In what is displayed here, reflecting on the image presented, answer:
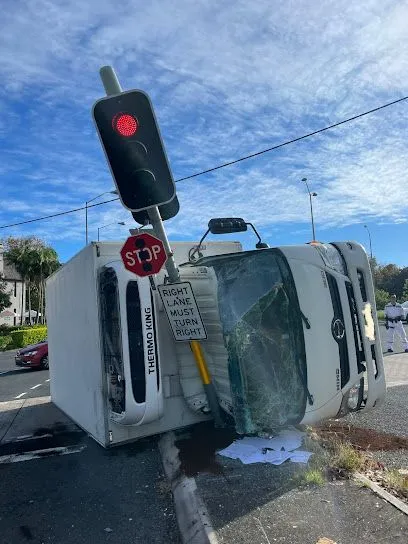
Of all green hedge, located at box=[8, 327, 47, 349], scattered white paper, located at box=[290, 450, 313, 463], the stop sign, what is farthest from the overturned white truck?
green hedge, located at box=[8, 327, 47, 349]

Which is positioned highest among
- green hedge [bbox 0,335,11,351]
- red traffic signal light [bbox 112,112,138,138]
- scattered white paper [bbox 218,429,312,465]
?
red traffic signal light [bbox 112,112,138,138]

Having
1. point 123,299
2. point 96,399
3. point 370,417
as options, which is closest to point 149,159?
point 123,299

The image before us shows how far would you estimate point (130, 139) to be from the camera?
397 centimetres

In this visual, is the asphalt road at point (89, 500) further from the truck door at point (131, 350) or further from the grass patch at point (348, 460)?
the grass patch at point (348, 460)

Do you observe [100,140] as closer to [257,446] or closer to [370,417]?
[257,446]

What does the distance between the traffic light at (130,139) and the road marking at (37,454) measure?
356 centimetres

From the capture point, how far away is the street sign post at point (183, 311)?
16.0ft

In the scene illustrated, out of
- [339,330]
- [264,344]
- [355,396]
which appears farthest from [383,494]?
[264,344]

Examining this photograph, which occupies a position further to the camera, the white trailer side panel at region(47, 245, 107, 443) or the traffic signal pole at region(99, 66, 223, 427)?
the white trailer side panel at region(47, 245, 107, 443)

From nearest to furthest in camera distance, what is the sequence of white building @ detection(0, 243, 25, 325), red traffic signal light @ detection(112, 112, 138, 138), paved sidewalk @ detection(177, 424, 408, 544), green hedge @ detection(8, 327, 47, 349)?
paved sidewalk @ detection(177, 424, 408, 544) → red traffic signal light @ detection(112, 112, 138, 138) → green hedge @ detection(8, 327, 47, 349) → white building @ detection(0, 243, 25, 325)

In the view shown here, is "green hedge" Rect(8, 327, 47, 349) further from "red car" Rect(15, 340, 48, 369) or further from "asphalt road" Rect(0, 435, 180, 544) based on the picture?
"asphalt road" Rect(0, 435, 180, 544)

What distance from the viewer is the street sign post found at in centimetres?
489

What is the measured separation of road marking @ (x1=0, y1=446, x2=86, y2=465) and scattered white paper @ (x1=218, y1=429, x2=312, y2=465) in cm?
216

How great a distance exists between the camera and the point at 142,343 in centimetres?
488
